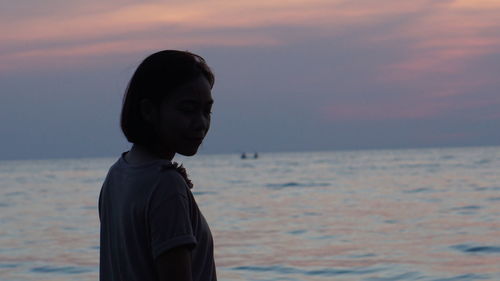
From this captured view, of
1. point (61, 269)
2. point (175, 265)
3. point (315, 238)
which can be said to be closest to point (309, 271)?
point (61, 269)

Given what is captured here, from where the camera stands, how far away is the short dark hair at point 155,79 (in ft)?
6.82

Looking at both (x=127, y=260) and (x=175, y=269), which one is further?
(x=127, y=260)

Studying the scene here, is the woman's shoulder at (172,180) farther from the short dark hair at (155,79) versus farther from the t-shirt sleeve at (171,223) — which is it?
the short dark hair at (155,79)

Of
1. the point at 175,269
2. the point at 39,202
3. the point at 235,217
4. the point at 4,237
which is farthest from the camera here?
the point at 39,202

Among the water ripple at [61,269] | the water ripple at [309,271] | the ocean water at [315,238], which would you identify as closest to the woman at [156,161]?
the ocean water at [315,238]

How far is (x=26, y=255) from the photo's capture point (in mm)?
13656

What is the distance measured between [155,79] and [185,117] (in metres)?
0.12

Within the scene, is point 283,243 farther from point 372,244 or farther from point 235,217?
point 235,217

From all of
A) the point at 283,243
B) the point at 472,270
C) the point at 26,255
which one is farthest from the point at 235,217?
the point at 472,270

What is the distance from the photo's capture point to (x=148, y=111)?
2115mm

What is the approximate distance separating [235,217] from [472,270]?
10.6 m

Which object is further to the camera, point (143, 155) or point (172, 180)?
point (143, 155)

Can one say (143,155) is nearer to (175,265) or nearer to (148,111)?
(148,111)

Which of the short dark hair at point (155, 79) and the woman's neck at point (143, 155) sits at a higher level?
the short dark hair at point (155, 79)
